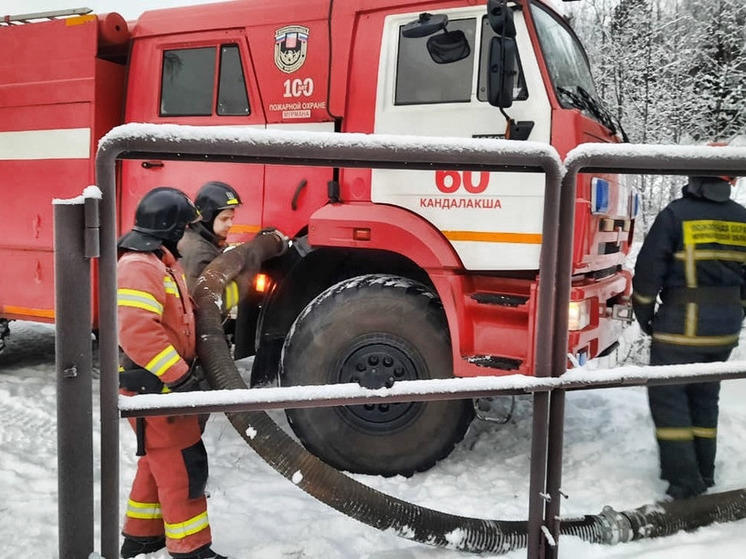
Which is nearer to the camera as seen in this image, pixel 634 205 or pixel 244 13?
pixel 244 13

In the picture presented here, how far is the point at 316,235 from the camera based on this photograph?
11.2 ft

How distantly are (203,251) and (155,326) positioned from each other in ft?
3.48

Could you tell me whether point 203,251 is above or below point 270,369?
above

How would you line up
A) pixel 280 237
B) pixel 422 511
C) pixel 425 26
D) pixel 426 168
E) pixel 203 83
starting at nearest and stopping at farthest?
1. pixel 426 168
2. pixel 422 511
3. pixel 425 26
4. pixel 280 237
5. pixel 203 83

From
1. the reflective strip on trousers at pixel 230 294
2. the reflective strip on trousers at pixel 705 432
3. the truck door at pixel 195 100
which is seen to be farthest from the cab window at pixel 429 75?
the reflective strip on trousers at pixel 705 432

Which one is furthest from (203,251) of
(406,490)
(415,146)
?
(415,146)

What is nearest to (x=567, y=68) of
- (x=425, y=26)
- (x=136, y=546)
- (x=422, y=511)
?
(x=425, y=26)

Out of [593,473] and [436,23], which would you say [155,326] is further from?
[593,473]

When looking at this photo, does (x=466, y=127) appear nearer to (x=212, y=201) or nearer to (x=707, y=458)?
(x=212, y=201)

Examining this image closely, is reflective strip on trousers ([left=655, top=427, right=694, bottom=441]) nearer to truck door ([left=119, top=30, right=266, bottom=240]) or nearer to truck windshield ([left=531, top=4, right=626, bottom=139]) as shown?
truck windshield ([left=531, top=4, right=626, bottom=139])

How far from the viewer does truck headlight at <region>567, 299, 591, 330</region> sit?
3.03 metres

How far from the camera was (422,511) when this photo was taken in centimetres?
232

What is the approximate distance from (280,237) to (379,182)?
0.65 metres

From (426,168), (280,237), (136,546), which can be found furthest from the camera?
(280,237)
